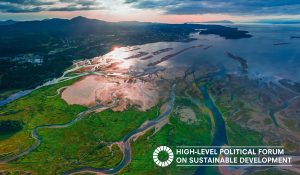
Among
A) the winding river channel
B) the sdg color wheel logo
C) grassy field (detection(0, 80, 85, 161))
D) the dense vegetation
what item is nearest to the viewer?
the winding river channel

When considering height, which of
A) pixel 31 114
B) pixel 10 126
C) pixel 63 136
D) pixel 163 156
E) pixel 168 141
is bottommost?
pixel 163 156

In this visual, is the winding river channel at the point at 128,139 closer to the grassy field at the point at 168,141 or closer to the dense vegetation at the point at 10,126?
the grassy field at the point at 168,141

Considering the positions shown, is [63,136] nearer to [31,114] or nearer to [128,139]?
[128,139]

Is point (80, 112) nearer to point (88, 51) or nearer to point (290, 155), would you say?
point (290, 155)

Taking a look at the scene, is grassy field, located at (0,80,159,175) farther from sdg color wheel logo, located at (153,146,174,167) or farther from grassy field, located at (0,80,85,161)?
sdg color wheel logo, located at (153,146,174,167)

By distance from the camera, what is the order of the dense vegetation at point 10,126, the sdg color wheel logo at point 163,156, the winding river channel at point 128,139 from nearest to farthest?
the winding river channel at point 128,139, the sdg color wheel logo at point 163,156, the dense vegetation at point 10,126

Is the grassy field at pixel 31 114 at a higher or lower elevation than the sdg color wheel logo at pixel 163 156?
higher

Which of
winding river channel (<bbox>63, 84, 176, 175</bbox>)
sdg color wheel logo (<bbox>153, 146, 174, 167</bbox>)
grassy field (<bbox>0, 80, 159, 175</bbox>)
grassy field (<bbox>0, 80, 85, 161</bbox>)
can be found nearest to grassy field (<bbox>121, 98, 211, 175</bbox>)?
sdg color wheel logo (<bbox>153, 146, 174, 167</bbox>)

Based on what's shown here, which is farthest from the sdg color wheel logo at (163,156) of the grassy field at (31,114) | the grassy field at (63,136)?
the grassy field at (31,114)

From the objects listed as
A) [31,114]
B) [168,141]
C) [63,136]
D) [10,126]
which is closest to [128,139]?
[168,141]
